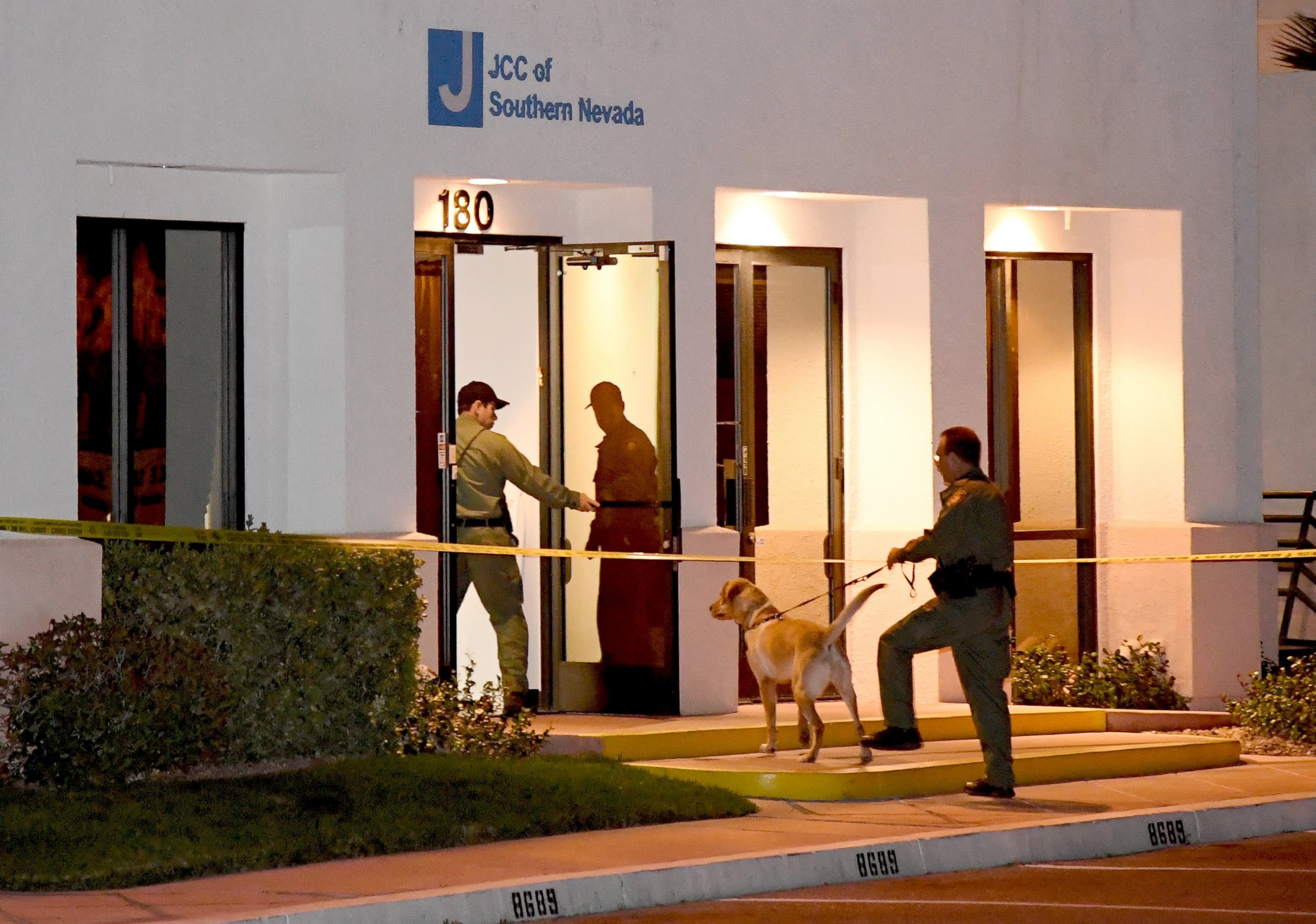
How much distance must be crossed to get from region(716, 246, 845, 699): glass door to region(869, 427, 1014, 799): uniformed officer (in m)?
3.54

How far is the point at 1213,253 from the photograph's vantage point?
1709 centimetres

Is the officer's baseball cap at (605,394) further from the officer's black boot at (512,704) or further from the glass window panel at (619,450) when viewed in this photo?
the officer's black boot at (512,704)

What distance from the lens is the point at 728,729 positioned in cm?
1388

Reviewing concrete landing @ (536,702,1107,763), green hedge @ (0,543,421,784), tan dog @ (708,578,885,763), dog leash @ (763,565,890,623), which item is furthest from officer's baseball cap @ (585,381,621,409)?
green hedge @ (0,543,421,784)

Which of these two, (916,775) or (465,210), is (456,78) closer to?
(465,210)

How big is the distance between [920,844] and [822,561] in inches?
146

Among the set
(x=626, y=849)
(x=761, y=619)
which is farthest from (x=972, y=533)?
(x=626, y=849)

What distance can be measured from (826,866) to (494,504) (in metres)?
4.88

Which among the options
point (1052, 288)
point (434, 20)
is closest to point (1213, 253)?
point (1052, 288)

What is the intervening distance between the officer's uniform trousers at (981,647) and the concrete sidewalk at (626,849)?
311 millimetres

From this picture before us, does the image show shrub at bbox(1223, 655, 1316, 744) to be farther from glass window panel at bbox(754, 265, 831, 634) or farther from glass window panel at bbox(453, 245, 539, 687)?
glass window panel at bbox(453, 245, 539, 687)

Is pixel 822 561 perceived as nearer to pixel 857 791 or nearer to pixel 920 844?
pixel 857 791

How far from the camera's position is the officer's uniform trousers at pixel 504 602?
14352 mm

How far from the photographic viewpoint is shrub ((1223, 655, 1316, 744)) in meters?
14.9
